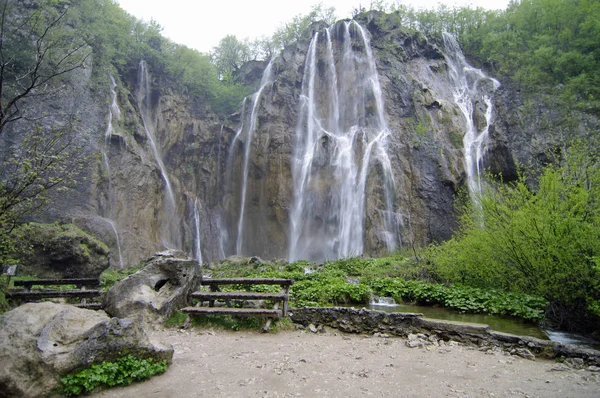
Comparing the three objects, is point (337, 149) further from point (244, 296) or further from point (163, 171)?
point (244, 296)

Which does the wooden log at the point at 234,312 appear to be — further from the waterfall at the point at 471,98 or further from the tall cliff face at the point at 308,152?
the waterfall at the point at 471,98

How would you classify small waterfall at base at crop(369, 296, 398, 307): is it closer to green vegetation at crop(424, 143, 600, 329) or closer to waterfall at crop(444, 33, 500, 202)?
green vegetation at crop(424, 143, 600, 329)

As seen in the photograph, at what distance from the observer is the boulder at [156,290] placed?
26.7 feet

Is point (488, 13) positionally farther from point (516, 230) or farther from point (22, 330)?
point (22, 330)

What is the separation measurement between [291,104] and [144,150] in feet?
37.9

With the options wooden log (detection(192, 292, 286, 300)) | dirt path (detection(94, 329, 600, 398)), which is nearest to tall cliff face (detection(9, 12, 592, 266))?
wooden log (detection(192, 292, 286, 300))

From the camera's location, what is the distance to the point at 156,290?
9.05m

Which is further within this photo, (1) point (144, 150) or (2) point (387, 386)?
(1) point (144, 150)

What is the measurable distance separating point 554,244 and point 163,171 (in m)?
24.8

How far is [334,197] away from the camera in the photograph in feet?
Result: 82.5

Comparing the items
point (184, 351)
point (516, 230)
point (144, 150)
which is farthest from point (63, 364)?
point (144, 150)

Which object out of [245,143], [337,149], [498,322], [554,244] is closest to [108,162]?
[245,143]

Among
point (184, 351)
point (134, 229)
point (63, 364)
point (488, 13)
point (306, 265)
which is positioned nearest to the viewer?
point (63, 364)

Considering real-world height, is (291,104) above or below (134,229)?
above
